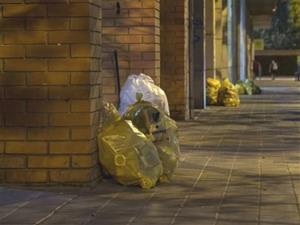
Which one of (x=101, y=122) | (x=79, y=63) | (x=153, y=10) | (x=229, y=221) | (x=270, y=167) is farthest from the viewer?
(x=153, y=10)

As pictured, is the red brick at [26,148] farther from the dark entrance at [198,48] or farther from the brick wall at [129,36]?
the dark entrance at [198,48]

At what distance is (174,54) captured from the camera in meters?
17.3

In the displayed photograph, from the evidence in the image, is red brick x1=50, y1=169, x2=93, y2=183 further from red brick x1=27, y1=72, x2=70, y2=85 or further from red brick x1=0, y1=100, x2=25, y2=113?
red brick x1=27, y1=72, x2=70, y2=85

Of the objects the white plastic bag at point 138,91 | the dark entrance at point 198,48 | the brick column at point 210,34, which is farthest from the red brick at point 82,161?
the brick column at point 210,34

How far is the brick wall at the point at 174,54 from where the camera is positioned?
672 inches

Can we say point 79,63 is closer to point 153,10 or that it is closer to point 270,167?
point 270,167

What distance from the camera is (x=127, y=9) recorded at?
12609 mm

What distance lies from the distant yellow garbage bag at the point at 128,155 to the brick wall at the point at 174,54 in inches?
337

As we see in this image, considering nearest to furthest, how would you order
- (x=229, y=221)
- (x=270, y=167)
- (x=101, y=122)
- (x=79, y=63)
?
1. (x=229, y=221)
2. (x=79, y=63)
3. (x=101, y=122)
4. (x=270, y=167)

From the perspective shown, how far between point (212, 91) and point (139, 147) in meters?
15.3

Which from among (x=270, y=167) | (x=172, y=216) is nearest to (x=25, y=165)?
(x=172, y=216)

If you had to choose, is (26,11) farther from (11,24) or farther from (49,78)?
(49,78)

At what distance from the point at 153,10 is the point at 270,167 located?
11.4 ft

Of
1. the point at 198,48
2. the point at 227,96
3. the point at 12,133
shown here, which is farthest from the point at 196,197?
the point at 227,96
